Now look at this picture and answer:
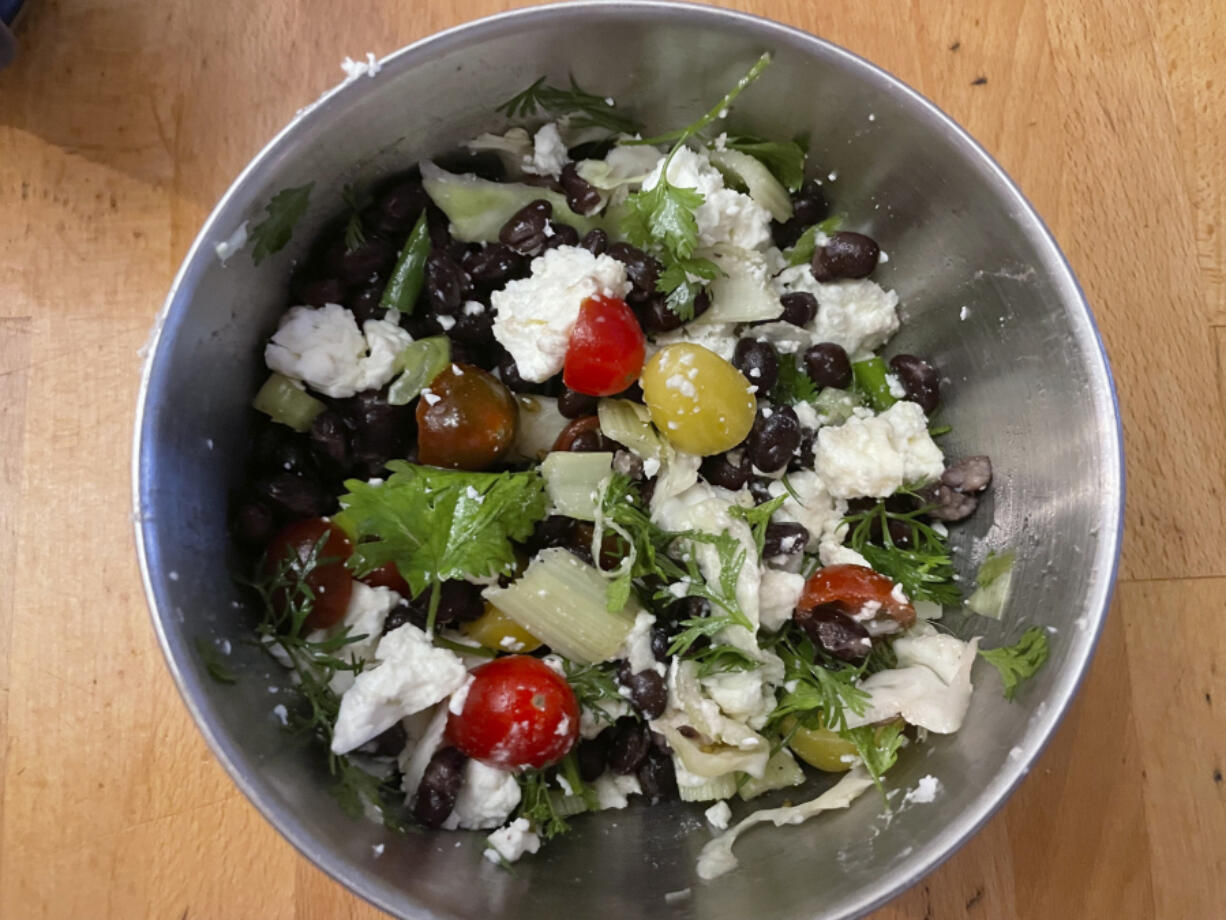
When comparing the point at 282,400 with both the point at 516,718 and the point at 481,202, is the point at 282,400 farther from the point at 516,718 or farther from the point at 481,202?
the point at 516,718

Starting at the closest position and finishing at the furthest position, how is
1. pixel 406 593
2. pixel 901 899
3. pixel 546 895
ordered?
pixel 546 895, pixel 406 593, pixel 901 899

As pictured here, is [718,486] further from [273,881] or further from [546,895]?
[273,881]

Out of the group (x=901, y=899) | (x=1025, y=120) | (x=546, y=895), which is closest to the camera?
(x=546, y=895)

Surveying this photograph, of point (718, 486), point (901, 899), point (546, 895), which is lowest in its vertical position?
point (901, 899)

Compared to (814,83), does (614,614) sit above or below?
below

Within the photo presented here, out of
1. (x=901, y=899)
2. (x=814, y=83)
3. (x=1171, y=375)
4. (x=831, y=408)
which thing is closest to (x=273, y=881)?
(x=901, y=899)

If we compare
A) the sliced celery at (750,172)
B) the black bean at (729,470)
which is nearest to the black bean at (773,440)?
the black bean at (729,470)

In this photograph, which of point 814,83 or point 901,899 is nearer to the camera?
point 814,83
